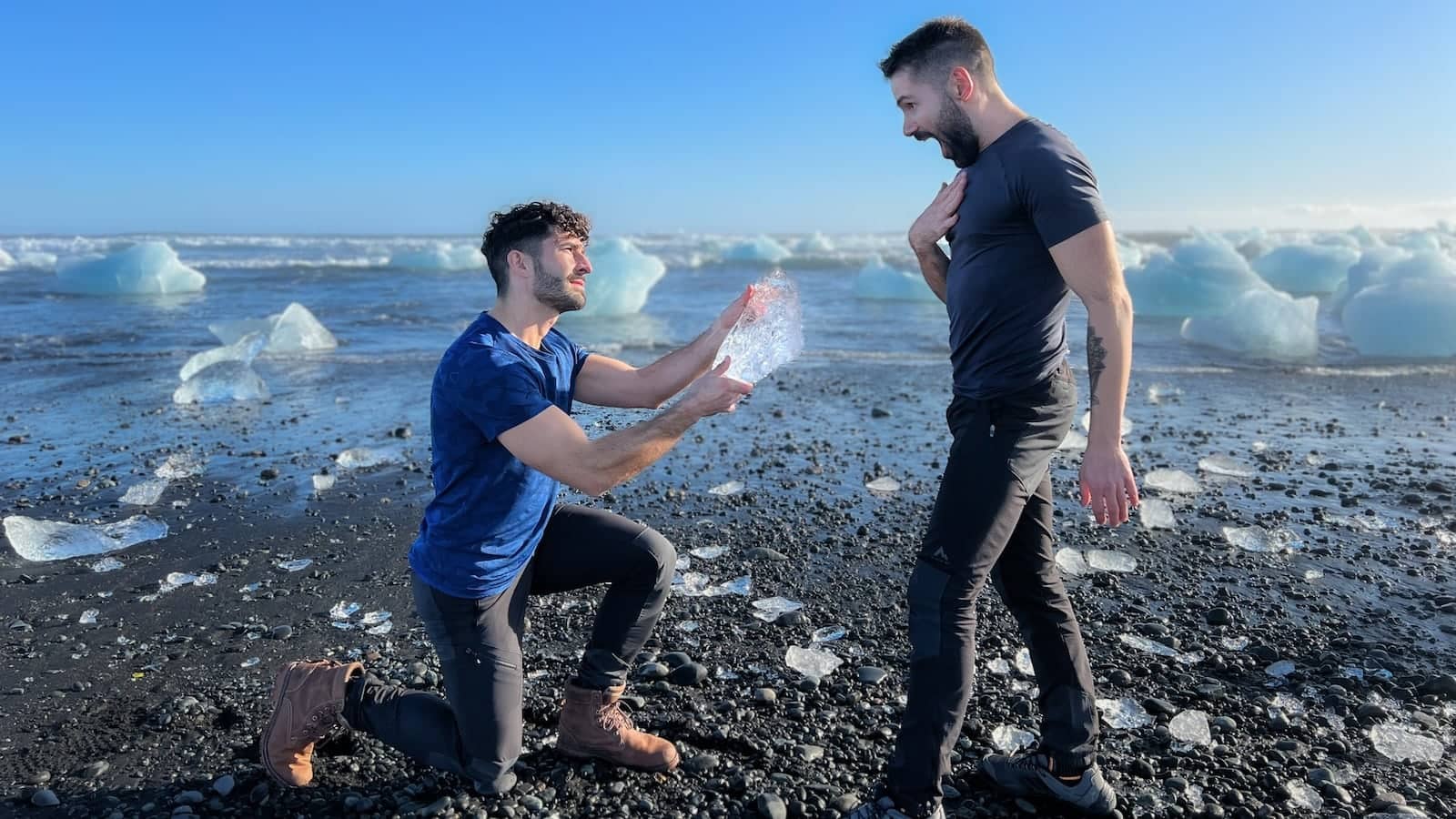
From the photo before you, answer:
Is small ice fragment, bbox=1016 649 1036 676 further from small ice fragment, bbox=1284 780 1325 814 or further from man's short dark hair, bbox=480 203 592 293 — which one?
man's short dark hair, bbox=480 203 592 293

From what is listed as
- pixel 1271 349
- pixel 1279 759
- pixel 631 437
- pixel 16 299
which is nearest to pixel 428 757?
pixel 631 437

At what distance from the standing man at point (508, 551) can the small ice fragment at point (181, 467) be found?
4137 mm

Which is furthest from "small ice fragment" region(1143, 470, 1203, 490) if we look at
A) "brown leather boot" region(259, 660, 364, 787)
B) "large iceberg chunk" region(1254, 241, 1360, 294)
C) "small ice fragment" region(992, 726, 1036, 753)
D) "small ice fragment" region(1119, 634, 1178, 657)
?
"large iceberg chunk" region(1254, 241, 1360, 294)

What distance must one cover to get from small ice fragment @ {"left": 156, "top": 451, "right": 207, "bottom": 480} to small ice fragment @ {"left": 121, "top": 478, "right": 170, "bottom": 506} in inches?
6.1

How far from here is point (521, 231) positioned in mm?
2996

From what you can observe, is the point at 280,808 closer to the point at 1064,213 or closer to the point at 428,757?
the point at 428,757

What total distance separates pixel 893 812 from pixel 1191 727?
1.33m

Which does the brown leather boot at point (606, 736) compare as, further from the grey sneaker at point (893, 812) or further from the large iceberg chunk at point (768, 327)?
the large iceberg chunk at point (768, 327)

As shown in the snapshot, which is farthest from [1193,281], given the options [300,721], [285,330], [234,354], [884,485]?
[300,721]

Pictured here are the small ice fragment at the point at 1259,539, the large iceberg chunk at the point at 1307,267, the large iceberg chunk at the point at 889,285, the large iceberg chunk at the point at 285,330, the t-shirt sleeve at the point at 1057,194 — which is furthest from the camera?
the large iceberg chunk at the point at 1307,267

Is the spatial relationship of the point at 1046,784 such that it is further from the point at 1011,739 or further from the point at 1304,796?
the point at 1304,796

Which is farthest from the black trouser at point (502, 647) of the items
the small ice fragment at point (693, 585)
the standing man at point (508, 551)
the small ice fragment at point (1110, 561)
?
the small ice fragment at point (1110, 561)

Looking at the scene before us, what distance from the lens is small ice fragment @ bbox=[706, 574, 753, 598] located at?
14.7ft

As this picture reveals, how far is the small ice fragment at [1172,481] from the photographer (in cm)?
612
